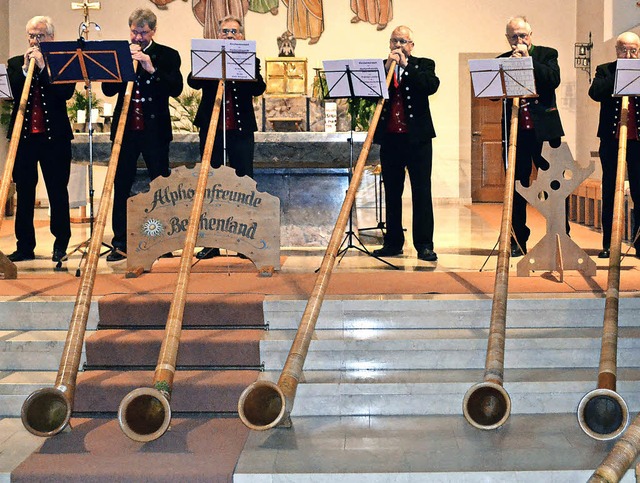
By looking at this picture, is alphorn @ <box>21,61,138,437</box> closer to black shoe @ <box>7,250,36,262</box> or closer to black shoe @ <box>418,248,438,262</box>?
black shoe @ <box>7,250,36,262</box>

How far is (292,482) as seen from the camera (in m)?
3.68

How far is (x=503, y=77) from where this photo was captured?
5719mm

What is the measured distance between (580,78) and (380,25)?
2.74 metres

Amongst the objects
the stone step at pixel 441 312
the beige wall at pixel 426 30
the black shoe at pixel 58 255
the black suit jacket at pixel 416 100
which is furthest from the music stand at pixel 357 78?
the beige wall at pixel 426 30

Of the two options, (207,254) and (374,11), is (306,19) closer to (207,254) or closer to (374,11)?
(374,11)

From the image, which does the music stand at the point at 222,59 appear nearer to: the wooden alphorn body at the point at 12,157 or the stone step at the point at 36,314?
the wooden alphorn body at the point at 12,157

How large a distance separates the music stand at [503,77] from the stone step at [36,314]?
2512mm

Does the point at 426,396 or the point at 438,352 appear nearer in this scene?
the point at 426,396

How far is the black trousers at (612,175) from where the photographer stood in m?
6.81

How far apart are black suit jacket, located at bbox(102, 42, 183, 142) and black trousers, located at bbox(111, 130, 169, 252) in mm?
69

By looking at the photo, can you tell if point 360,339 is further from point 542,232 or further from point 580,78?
point 580,78

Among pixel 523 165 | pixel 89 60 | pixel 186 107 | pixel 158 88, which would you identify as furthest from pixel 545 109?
pixel 186 107

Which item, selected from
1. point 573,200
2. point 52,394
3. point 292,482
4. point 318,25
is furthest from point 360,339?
point 318,25

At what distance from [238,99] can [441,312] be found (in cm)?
237
